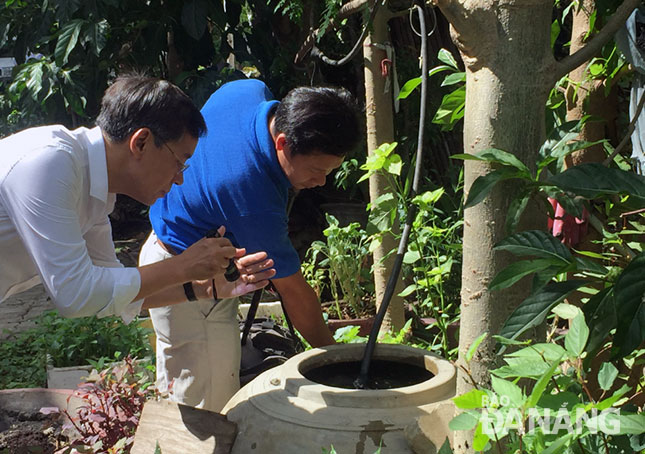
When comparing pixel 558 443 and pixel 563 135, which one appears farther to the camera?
pixel 563 135

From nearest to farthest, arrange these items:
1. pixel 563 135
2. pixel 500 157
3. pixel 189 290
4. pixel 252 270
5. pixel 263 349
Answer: pixel 500 157 < pixel 563 135 < pixel 252 270 < pixel 189 290 < pixel 263 349

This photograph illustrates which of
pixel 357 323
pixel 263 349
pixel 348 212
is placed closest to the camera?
pixel 263 349

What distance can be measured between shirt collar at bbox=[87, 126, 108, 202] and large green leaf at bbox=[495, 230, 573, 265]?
1095 millimetres

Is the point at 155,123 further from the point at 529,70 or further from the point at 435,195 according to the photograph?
the point at 435,195

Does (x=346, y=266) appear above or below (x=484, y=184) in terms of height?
below

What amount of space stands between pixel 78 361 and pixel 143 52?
2543 mm

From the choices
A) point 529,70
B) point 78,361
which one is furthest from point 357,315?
point 529,70

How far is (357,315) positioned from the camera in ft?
13.9

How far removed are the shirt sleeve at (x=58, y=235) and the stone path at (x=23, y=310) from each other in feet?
11.4

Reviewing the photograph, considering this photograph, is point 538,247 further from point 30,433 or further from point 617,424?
point 30,433

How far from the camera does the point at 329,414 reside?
178 cm

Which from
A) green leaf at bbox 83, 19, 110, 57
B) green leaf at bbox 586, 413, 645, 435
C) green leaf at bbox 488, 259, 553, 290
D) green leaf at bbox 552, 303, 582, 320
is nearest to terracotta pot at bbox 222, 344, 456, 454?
green leaf at bbox 552, 303, 582, 320

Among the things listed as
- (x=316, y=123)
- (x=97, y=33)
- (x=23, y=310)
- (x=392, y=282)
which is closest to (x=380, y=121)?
(x=316, y=123)

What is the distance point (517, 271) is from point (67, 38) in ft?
14.6
